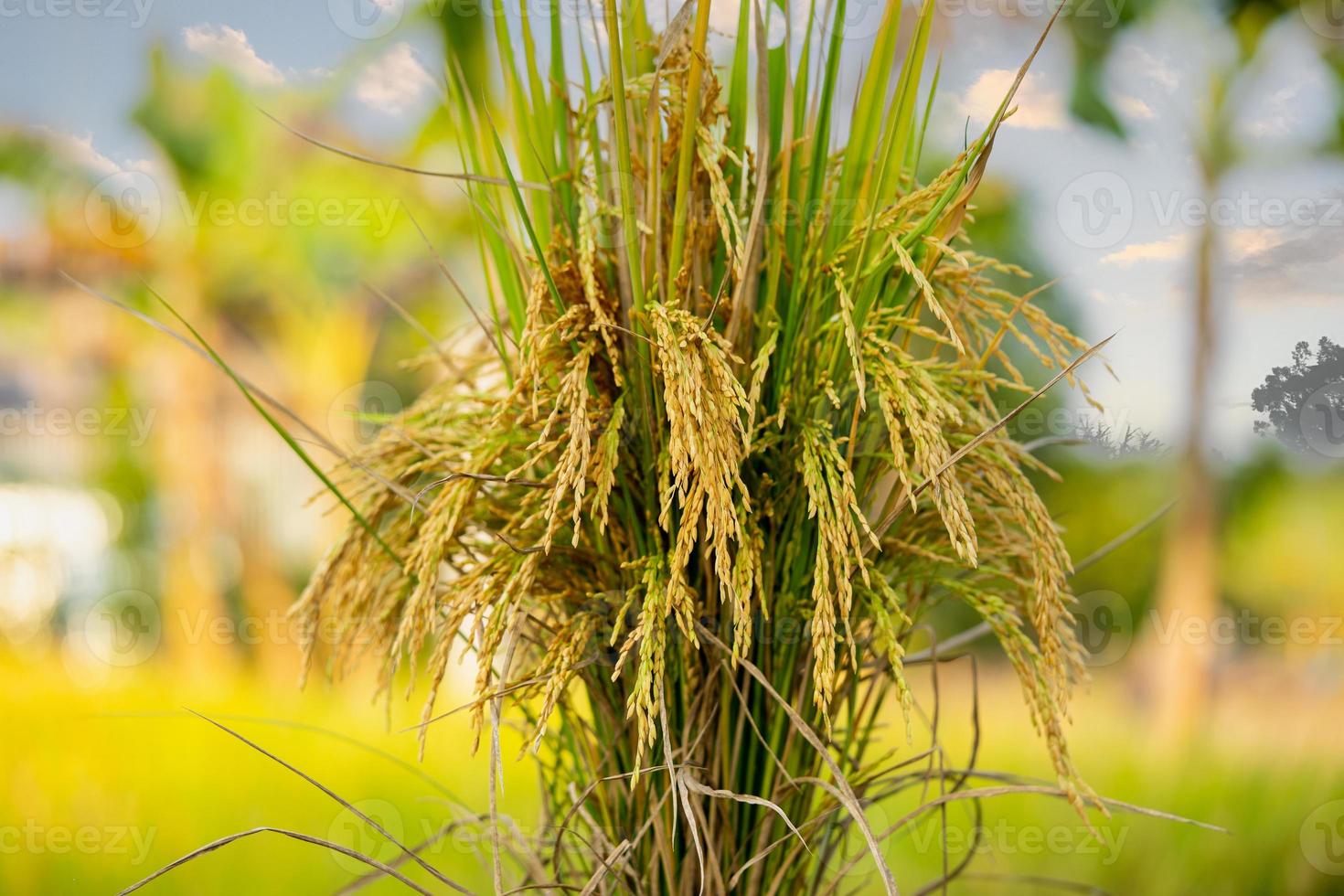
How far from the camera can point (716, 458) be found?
1.79 ft

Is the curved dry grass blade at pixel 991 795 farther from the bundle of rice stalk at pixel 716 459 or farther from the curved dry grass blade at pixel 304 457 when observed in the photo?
the curved dry grass blade at pixel 304 457

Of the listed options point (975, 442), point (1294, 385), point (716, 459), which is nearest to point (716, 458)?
point (716, 459)

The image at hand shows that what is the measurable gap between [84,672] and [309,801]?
1869 millimetres

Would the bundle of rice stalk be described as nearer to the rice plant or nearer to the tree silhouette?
the rice plant

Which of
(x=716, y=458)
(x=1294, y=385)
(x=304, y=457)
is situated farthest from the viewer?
(x=1294, y=385)

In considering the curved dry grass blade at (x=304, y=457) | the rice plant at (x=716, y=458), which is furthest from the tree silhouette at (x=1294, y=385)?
the curved dry grass blade at (x=304, y=457)

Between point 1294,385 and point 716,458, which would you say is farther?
point 1294,385

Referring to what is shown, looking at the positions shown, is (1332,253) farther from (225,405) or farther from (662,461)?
(225,405)

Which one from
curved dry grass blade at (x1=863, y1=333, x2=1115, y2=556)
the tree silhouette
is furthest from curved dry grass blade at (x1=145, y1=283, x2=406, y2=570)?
the tree silhouette

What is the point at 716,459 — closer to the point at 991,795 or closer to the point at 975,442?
the point at 975,442

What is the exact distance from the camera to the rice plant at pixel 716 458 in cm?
59

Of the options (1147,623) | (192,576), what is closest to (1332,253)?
(1147,623)

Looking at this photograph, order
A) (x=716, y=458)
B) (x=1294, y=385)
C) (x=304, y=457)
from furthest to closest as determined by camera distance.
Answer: (x=1294, y=385), (x=304, y=457), (x=716, y=458)


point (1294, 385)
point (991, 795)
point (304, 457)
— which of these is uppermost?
point (1294, 385)
